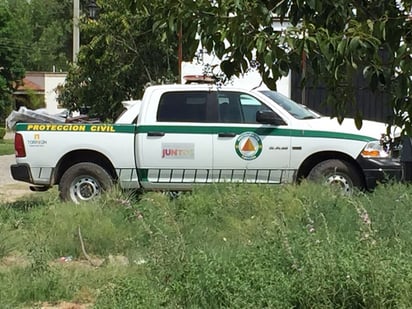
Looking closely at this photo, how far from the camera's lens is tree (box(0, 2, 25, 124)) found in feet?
174

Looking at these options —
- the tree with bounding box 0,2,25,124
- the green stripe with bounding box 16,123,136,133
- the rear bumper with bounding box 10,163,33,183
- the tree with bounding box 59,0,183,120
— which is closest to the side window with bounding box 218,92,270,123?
the green stripe with bounding box 16,123,136,133

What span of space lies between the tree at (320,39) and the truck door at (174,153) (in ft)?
26.1

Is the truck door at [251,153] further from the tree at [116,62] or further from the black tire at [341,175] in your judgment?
the tree at [116,62]

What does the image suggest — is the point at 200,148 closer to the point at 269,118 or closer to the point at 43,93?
the point at 269,118

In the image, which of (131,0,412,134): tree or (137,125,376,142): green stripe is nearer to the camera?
(131,0,412,134): tree

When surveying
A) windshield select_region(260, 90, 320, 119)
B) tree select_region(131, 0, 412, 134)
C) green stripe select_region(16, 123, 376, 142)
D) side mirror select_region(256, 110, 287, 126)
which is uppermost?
tree select_region(131, 0, 412, 134)

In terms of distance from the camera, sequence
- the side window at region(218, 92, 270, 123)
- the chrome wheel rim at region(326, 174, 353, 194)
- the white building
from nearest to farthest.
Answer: the chrome wheel rim at region(326, 174, 353, 194) < the side window at region(218, 92, 270, 123) < the white building

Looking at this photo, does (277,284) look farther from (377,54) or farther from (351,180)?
(351,180)

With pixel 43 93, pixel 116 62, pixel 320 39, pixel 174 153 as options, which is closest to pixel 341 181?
pixel 174 153

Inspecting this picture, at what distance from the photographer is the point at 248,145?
404 inches

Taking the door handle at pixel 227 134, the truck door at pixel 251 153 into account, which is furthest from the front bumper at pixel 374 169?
the door handle at pixel 227 134

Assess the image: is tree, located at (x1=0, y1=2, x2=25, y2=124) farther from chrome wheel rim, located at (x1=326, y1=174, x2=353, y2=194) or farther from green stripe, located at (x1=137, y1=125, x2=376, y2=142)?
chrome wheel rim, located at (x1=326, y1=174, x2=353, y2=194)

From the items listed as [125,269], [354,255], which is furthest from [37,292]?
[354,255]

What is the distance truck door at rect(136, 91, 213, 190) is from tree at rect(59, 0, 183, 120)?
7.86 metres
